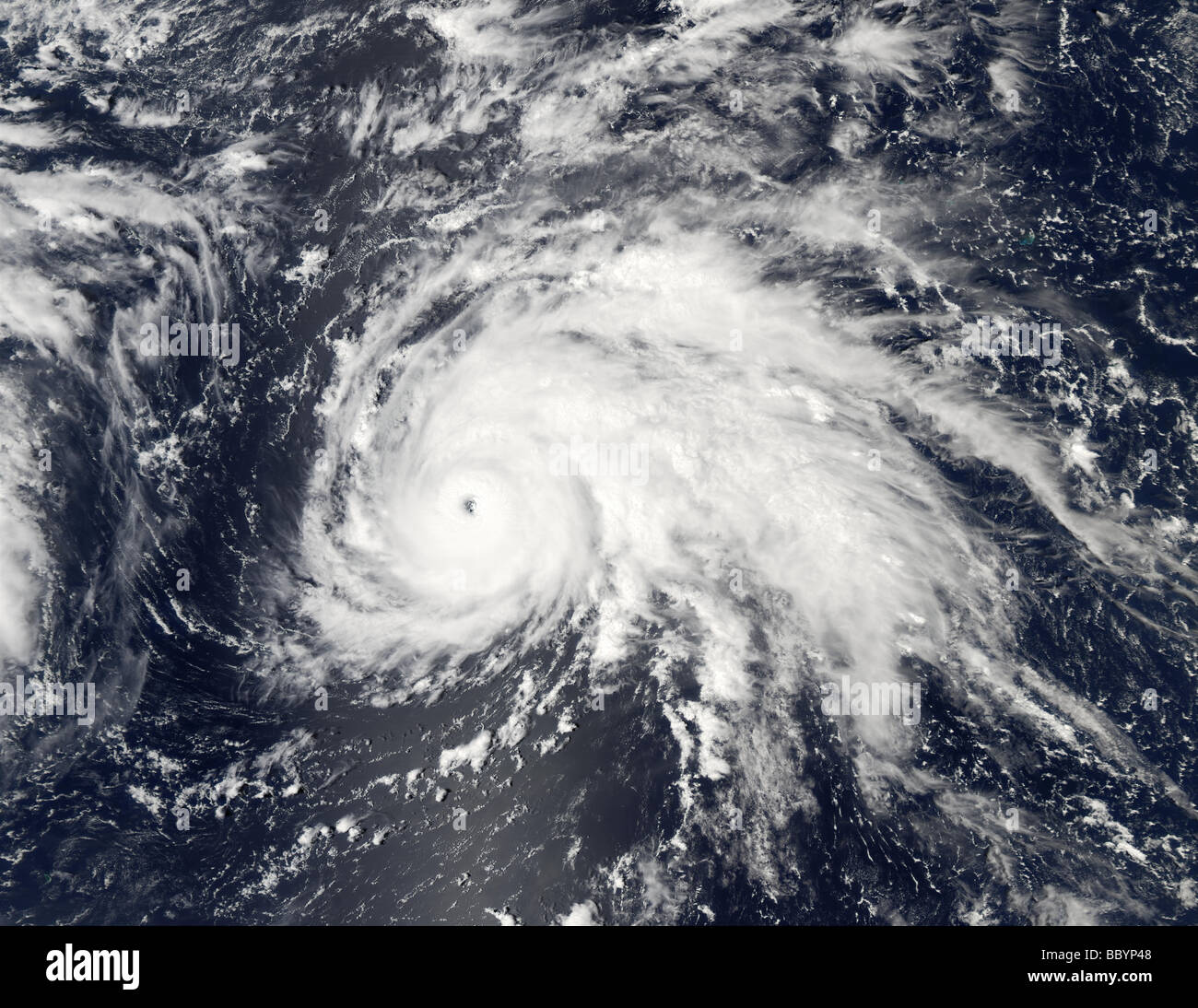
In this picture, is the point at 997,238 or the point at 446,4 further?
the point at 446,4

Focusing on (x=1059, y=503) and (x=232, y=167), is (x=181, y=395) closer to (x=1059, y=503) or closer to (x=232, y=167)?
(x=232, y=167)

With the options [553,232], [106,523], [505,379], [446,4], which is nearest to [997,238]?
[553,232]

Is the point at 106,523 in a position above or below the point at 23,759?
above

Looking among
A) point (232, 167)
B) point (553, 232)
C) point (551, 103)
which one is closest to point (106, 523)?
point (232, 167)

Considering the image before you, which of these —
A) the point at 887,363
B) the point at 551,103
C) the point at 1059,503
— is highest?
the point at 551,103

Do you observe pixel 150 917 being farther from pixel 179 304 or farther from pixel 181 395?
pixel 179 304

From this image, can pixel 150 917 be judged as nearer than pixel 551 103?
Yes
